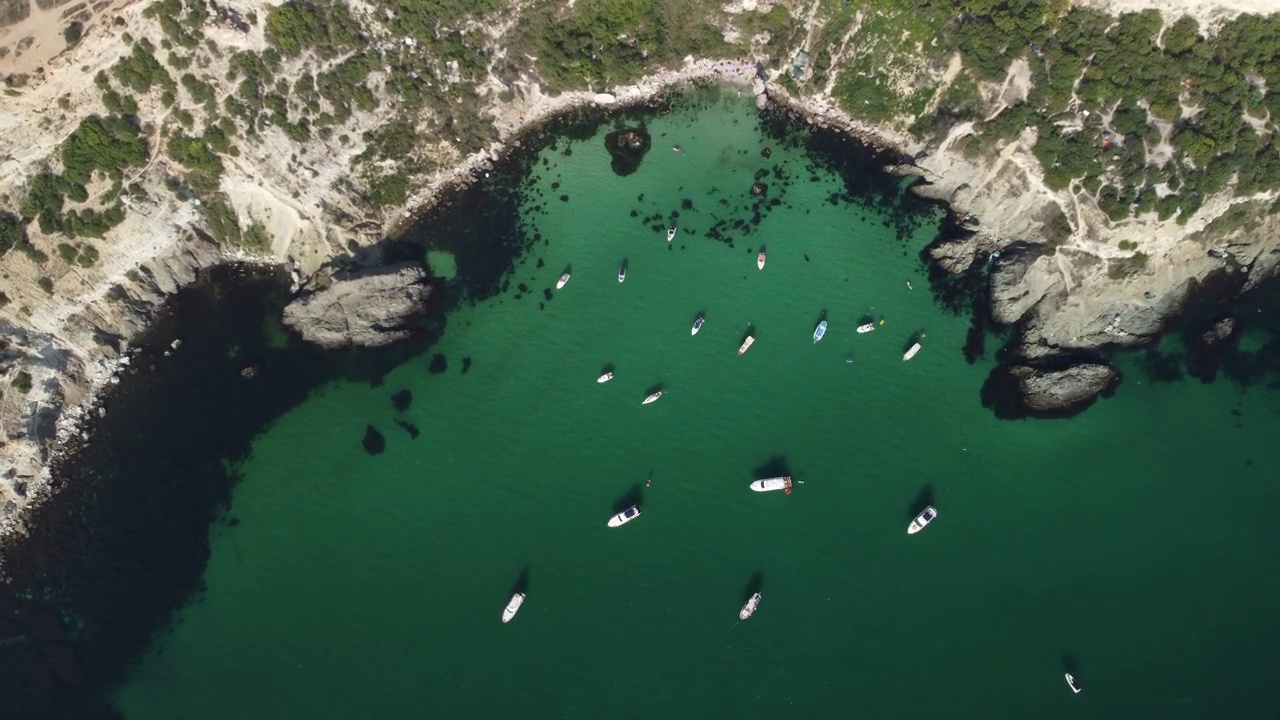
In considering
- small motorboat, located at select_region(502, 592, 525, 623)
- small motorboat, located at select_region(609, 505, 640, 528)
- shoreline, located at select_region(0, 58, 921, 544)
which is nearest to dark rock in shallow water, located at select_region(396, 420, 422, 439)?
shoreline, located at select_region(0, 58, 921, 544)

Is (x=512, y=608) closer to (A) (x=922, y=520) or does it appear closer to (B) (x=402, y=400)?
(B) (x=402, y=400)

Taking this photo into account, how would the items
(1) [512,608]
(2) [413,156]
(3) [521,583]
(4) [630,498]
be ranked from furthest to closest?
(2) [413,156] → (4) [630,498] → (3) [521,583] → (1) [512,608]

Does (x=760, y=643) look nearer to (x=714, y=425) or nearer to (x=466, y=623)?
(x=714, y=425)

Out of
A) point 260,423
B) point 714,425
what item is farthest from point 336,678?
point 714,425

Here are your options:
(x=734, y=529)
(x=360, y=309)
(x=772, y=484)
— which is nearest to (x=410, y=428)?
(x=360, y=309)

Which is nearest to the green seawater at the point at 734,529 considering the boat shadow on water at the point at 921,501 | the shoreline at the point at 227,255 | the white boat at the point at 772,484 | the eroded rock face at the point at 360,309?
the boat shadow on water at the point at 921,501

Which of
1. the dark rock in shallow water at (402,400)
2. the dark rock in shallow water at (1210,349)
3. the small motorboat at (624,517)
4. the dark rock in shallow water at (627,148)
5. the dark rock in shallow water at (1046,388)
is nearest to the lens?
the small motorboat at (624,517)

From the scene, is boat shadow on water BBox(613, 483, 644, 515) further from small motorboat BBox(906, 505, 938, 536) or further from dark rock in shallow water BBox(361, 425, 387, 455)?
small motorboat BBox(906, 505, 938, 536)

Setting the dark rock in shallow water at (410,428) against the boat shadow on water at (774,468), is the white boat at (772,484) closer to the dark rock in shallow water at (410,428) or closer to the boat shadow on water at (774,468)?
the boat shadow on water at (774,468)
